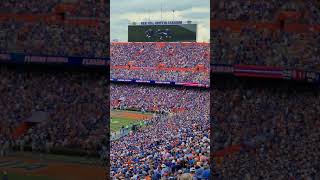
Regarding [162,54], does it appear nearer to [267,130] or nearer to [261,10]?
[261,10]

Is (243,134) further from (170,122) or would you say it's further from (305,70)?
(170,122)

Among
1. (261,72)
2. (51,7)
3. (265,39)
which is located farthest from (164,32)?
(261,72)

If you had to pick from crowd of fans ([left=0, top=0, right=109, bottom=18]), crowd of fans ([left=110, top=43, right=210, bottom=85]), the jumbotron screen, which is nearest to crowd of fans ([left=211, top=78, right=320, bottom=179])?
crowd of fans ([left=0, top=0, right=109, bottom=18])

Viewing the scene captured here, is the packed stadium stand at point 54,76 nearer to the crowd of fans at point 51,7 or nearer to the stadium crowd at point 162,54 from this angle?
the crowd of fans at point 51,7

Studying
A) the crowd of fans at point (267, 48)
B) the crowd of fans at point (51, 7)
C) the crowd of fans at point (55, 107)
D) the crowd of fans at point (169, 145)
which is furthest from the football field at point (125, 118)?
the crowd of fans at point (267, 48)

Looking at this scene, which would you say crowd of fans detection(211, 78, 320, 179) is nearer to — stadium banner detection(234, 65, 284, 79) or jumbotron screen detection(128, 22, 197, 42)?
stadium banner detection(234, 65, 284, 79)
